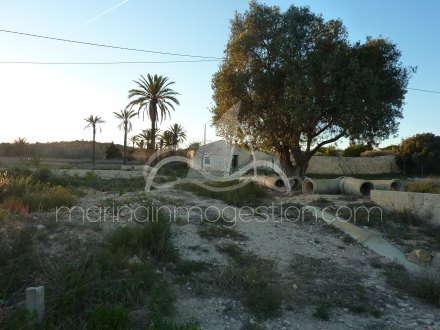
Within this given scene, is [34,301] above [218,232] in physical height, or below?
below

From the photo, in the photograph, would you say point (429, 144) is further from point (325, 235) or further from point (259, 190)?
point (325, 235)

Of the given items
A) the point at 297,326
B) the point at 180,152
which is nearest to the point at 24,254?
the point at 297,326

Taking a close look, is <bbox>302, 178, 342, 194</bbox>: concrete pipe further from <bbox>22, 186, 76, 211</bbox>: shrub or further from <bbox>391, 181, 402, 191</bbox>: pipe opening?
<bbox>22, 186, 76, 211</bbox>: shrub

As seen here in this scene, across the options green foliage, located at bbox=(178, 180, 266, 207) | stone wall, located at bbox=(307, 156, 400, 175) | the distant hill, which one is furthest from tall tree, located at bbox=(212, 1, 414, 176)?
the distant hill

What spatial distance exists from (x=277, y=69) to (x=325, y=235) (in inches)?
372

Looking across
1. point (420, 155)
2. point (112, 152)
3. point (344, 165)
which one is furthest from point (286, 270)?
point (112, 152)

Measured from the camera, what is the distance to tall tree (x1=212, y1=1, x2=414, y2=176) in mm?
15172

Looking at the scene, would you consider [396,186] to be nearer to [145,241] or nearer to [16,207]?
[145,241]

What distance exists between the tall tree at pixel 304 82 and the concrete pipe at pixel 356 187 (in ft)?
10.9

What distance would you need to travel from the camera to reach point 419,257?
7.17 m

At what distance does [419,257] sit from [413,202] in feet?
9.80

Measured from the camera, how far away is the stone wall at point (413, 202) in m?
9.33

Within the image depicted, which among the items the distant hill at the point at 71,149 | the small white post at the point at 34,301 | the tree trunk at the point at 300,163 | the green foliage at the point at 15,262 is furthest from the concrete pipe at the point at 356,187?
the distant hill at the point at 71,149

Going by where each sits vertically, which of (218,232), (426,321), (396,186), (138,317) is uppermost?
(396,186)
